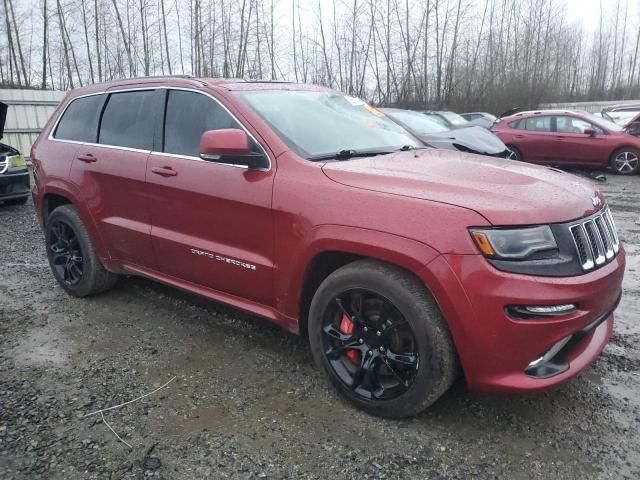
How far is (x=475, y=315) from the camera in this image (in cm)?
239

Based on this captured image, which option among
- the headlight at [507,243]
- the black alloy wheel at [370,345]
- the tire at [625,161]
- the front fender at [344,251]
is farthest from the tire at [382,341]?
the tire at [625,161]

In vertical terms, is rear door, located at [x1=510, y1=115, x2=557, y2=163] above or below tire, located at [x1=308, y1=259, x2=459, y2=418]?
above

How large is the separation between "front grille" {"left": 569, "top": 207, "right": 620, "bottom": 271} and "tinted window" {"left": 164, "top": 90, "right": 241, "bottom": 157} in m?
1.99

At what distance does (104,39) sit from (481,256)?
64.4 ft

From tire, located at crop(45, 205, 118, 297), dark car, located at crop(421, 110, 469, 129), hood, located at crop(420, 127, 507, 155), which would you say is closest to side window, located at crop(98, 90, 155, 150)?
tire, located at crop(45, 205, 118, 297)

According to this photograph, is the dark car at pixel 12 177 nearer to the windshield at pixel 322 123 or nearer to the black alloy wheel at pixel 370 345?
the windshield at pixel 322 123

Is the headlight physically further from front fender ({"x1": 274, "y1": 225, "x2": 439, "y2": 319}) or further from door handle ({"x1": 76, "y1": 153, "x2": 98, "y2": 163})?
door handle ({"x1": 76, "y1": 153, "x2": 98, "y2": 163})

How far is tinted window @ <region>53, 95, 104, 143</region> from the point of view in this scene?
4324 mm

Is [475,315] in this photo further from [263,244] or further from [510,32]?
[510,32]

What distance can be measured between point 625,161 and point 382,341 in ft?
36.7

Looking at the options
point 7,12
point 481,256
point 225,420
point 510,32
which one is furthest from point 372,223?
point 510,32

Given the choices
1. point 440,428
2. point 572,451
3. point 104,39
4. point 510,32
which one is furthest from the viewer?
point 510,32

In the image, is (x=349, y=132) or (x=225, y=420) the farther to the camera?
(x=349, y=132)

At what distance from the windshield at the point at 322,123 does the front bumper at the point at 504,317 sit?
116 centimetres
